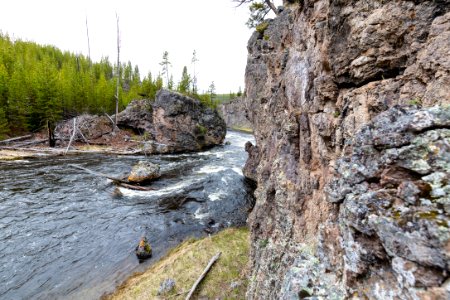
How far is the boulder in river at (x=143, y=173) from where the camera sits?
2456cm

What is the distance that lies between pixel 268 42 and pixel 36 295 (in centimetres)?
2218

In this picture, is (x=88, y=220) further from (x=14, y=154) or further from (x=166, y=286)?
(x=14, y=154)

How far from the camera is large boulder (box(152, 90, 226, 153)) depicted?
46.0 meters

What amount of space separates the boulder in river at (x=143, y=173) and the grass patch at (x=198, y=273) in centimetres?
1232

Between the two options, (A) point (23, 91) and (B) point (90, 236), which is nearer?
(B) point (90, 236)

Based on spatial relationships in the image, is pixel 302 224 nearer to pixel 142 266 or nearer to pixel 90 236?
pixel 142 266

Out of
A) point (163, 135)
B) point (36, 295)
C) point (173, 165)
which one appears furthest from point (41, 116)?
point (36, 295)

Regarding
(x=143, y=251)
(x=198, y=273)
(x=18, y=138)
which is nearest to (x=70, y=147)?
(x=18, y=138)

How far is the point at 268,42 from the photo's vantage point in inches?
785

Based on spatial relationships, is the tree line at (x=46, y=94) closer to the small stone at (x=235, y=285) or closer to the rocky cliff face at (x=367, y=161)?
the small stone at (x=235, y=285)

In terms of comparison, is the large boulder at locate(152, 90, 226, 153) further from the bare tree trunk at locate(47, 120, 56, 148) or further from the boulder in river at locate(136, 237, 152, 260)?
the boulder in river at locate(136, 237, 152, 260)

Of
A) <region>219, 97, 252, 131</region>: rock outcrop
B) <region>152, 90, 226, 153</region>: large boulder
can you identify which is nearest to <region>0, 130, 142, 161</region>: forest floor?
<region>152, 90, 226, 153</region>: large boulder

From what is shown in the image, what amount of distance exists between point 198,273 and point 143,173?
16.0 m

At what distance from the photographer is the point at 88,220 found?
17203 mm
